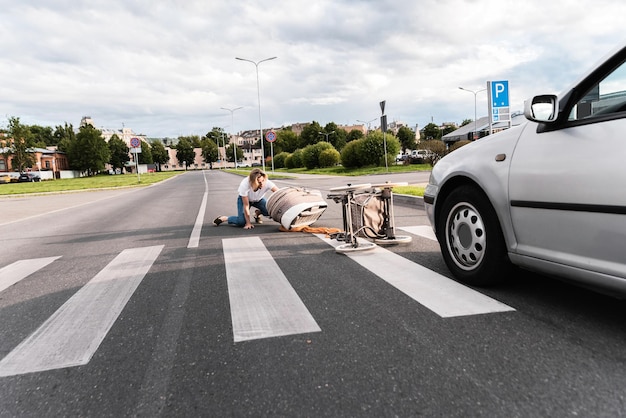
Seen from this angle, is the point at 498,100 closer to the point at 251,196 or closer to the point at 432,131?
the point at 251,196

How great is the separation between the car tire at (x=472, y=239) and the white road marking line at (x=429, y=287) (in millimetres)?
162

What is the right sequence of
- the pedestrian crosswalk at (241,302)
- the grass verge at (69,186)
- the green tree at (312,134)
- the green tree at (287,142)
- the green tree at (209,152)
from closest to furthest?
1. the pedestrian crosswalk at (241,302)
2. the grass verge at (69,186)
3. the green tree at (312,134)
4. the green tree at (287,142)
5. the green tree at (209,152)

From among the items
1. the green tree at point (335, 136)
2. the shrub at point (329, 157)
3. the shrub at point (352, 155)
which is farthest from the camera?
the green tree at point (335, 136)

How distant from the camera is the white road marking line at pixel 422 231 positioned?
607cm

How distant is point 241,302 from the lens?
333 cm

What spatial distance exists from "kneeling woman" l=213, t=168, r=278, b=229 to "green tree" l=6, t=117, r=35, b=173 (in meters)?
75.5

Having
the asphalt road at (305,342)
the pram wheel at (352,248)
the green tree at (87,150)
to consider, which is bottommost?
the asphalt road at (305,342)

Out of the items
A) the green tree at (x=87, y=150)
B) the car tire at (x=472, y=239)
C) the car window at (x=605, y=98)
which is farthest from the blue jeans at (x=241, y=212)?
the green tree at (x=87, y=150)

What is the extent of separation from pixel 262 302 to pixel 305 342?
0.85m

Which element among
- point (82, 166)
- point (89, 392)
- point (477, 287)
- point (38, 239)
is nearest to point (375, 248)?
point (477, 287)

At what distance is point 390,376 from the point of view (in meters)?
2.11

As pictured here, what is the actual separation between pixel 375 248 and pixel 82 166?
9117cm

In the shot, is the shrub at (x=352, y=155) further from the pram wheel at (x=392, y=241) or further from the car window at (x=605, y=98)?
the car window at (x=605, y=98)

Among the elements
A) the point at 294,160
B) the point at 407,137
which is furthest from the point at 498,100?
the point at 407,137
